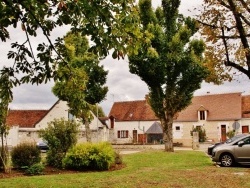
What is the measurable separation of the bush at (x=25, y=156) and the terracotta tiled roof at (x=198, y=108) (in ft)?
129

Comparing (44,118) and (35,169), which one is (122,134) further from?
(35,169)

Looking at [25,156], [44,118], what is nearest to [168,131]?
[25,156]

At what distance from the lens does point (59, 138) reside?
58.4 feet

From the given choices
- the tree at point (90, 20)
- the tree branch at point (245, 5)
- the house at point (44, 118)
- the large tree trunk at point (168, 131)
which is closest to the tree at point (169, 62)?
the large tree trunk at point (168, 131)

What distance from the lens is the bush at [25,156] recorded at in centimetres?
1625

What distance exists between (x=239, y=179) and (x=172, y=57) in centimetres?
1737

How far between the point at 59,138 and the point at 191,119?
40.1 metres

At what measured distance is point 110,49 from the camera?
19.4 ft

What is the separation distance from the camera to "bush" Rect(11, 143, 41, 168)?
1625cm

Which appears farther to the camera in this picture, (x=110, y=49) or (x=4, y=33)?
(x=4, y=33)

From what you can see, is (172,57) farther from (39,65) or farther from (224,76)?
(39,65)

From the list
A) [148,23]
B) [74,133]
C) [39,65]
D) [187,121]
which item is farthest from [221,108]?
[39,65]

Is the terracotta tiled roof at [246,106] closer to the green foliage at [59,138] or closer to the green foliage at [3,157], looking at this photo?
the green foliage at [59,138]

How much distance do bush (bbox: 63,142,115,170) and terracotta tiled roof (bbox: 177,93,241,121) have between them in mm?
38143
